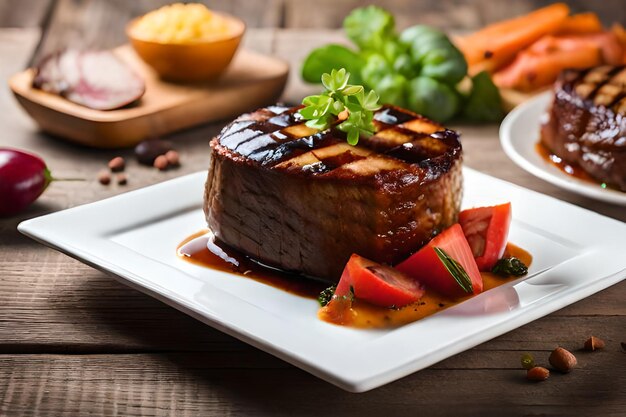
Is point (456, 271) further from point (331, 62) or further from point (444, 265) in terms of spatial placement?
point (331, 62)

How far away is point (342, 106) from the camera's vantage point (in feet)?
10.3

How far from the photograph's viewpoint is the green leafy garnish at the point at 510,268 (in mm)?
2996

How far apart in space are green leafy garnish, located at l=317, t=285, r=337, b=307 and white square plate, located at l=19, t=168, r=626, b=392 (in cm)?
3

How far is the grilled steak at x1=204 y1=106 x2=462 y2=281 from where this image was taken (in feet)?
9.57

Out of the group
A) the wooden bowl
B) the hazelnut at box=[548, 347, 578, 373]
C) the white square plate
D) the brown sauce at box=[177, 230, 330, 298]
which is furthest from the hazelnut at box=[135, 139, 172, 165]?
the hazelnut at box=[548, 347, 578, 373]

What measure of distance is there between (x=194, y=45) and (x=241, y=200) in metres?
1.86

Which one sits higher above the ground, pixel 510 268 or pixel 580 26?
pixel 510 268

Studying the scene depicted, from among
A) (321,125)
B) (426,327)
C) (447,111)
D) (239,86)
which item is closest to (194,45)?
(239,86)

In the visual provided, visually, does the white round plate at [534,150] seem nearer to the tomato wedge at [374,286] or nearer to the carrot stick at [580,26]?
the carrot stick at [580,26]

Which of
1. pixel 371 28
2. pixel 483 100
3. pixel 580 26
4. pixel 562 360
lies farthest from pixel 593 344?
pixel 580 26

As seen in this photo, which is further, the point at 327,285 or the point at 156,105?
the point at 156,105

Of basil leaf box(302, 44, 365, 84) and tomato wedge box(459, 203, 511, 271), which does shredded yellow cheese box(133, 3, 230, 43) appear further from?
tomato wedge box(459, 203, 511, 271)

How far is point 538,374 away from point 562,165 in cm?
175

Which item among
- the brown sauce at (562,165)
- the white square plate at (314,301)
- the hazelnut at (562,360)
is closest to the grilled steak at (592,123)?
the brown sauce at (562,165)
